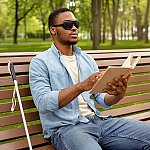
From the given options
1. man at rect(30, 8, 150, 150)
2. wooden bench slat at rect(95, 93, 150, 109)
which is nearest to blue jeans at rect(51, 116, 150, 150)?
man at rect(30, 8, 150, 150)

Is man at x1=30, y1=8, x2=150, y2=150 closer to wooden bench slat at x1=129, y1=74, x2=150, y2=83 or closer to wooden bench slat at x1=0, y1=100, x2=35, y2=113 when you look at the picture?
wooden bench slat at x1=0, y1=100, x2=35, y2=113

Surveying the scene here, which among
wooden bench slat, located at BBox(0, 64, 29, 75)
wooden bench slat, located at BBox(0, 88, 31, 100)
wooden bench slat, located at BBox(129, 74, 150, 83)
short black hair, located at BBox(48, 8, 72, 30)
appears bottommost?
wooden bench slat, located at BBox(129, 74, 150, 83)

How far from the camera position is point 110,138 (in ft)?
10.8

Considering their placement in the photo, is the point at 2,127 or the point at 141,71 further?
the point at 141,71

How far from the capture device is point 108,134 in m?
3.30

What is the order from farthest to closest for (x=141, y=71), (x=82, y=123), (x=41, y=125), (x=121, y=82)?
(x=141, y=71) → (x=41, y=125) → (x=82, y=123) → (x=121, y=82)

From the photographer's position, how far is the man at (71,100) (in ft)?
9.76

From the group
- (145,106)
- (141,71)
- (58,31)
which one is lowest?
(145,106)

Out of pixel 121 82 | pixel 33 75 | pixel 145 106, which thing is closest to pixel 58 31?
pixel 33 75

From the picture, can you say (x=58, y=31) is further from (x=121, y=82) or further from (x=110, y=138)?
(x=110, y=138)

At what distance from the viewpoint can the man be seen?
297cm

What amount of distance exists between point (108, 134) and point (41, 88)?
74cm

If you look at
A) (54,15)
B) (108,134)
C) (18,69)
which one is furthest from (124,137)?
(54,15)

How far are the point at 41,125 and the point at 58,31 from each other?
0.90 m
